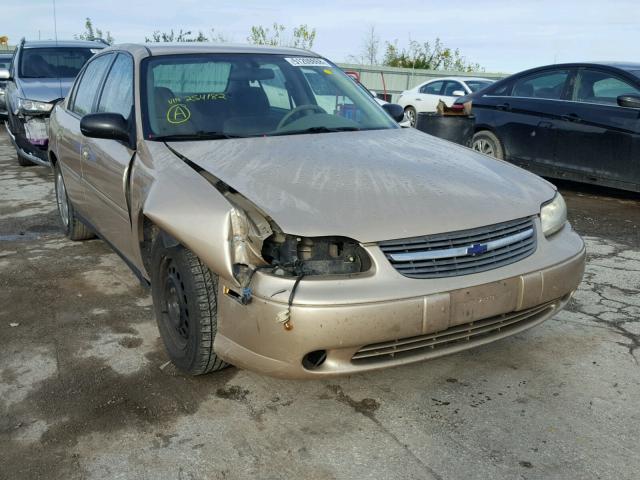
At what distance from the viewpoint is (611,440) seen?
2664 mm

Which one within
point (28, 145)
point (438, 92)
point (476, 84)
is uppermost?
point (476, 84)

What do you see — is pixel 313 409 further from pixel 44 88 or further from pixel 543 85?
pixel 44 88

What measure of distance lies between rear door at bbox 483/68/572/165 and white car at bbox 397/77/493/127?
6634 millimetres

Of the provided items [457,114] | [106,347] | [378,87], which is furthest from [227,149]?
[378,87]

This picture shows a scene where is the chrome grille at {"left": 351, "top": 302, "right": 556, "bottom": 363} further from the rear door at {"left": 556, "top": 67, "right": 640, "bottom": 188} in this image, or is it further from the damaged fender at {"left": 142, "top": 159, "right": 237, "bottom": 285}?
the rear door at {"left": 556, "top": 67, "right": 640, "bottom": 188}

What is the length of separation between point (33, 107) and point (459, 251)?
23.7ft

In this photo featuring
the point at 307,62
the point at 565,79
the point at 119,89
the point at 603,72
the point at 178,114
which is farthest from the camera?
the point at 565,79

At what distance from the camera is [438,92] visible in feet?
50.2

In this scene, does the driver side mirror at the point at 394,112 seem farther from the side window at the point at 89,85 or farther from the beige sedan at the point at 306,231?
the side window at the point at 89,85

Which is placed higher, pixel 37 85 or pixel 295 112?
pixel 295 112

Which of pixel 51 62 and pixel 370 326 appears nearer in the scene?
pixel 370 326

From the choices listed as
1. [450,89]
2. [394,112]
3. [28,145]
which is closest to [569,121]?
[394,112]

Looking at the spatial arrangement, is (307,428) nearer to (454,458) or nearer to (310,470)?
(310,470)

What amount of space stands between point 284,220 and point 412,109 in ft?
45.5
